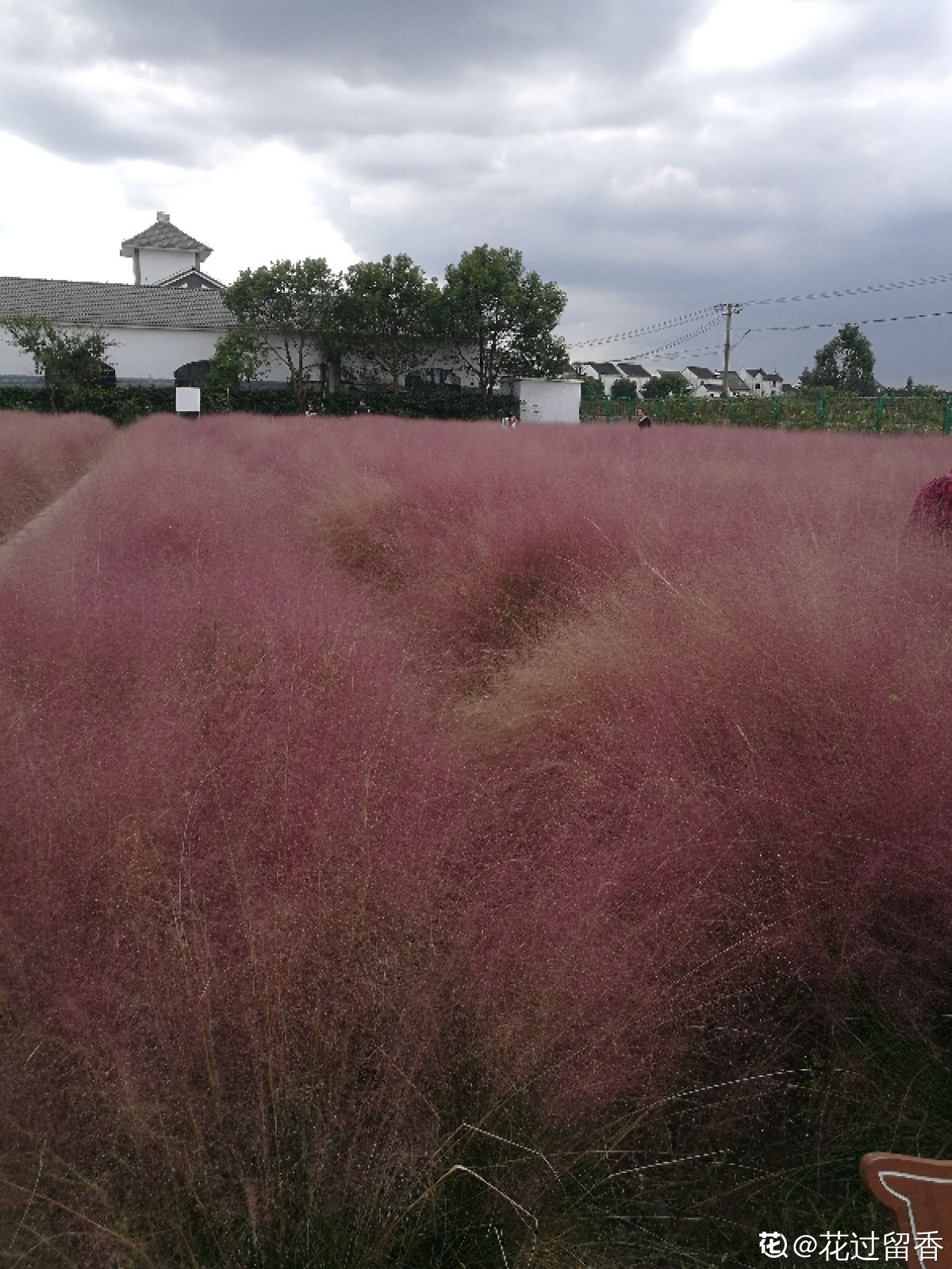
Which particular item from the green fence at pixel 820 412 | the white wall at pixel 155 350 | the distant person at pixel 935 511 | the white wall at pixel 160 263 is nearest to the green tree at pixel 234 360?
the white wall at pixel 155 350

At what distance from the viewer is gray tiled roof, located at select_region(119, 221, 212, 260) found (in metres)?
42.4

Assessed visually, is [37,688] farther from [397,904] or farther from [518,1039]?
[518,1039]

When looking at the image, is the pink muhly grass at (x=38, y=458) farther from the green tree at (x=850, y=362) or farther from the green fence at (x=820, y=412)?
the green tree at (x=850, y=362)

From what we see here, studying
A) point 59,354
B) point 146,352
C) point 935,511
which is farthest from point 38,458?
point 146,352

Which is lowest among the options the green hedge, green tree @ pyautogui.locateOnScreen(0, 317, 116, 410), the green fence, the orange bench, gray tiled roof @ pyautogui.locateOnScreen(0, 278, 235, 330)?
the orange bench

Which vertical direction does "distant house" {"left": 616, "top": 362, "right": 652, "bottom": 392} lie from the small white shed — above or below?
above

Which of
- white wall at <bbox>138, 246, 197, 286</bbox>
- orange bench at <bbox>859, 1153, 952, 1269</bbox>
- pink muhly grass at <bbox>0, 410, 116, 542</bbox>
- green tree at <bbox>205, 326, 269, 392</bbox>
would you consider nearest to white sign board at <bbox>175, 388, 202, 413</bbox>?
pink muhly grass at <bbox>0, 410, 116, 542</bbox>

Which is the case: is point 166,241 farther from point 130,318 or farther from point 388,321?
point 388,321

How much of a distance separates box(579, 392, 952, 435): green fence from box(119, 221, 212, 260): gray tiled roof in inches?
948

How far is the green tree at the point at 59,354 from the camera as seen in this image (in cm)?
2677

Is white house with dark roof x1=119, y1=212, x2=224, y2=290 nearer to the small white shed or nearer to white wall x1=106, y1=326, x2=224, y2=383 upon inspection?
white wall x1=106, y1=326, x2=224, y2=383

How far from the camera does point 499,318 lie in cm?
3094

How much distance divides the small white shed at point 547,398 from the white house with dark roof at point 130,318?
409 inches

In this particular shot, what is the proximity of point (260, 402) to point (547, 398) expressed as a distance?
10.4 m
